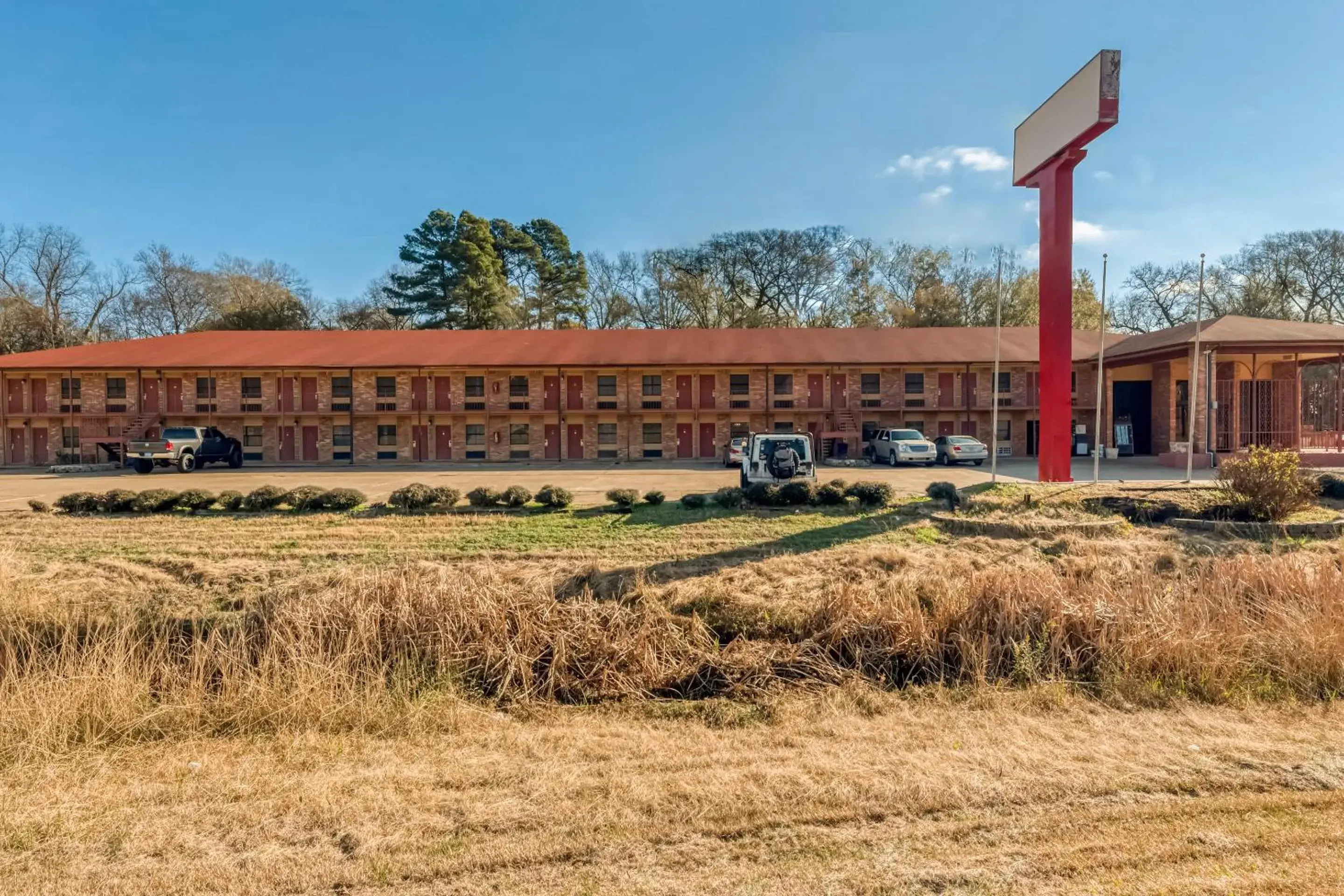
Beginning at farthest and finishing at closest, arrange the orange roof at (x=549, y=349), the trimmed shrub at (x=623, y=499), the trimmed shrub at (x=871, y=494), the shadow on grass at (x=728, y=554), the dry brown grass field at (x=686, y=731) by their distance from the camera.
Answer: the orange roof at (x=549, y=349) < the trimmed shrub at (x=623, y=499) < the trimmed shrub at (x=871, y=494) < the shadow on grass at (x=728, y=554) < the dry brown grass field at (x=686, y=731)

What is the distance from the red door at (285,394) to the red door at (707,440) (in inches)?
812

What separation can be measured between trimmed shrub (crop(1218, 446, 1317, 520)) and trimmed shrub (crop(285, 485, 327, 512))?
62.2 feet

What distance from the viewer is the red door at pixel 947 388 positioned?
117 feet

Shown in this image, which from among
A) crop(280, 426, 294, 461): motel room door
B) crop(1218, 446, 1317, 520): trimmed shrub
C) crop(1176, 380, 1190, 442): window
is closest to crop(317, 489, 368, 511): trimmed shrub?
crop(1218, 446, 1317, 520): trimmed shrub

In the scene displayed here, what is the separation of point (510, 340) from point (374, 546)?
27.5m

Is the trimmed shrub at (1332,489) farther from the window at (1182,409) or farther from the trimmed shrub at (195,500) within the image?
the trimmed shrub at (195,500)

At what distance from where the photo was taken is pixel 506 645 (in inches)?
262

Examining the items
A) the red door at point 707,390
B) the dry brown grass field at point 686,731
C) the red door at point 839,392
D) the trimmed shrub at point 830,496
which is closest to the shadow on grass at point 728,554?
the dry brown grass field at point 686,731

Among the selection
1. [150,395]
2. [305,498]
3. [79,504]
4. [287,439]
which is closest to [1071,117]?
[305,498]

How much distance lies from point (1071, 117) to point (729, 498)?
38.1ft

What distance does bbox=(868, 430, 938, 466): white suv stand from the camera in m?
29.2

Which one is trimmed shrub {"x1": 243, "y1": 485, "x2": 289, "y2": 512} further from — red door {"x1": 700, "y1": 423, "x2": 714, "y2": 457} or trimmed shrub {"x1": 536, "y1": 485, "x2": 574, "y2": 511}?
red door {"x1": 700, "y1": 423, "x2": 714, "y2": 457}

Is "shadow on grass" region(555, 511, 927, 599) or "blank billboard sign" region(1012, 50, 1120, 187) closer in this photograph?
"shadow on grass" region(555, 511, 927, 599)

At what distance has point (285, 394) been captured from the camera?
3497 centimetres
